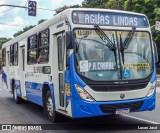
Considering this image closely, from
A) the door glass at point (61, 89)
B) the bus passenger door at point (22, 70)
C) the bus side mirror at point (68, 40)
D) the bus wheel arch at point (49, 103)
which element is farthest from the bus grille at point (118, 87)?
the bus passenger door at point (22, 70)

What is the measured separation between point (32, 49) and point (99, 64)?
4.57m

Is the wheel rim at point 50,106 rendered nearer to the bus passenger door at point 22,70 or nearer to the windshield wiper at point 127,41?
the windshield wiper at point 127,41

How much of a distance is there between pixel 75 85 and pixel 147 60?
2107 mm

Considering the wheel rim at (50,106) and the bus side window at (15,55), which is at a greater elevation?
the bus side window at (15,55)

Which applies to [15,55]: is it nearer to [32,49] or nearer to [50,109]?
[32,49]

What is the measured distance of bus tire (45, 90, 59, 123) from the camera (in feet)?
34.5

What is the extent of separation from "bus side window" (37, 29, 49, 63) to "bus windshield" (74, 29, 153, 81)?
7.17 ft

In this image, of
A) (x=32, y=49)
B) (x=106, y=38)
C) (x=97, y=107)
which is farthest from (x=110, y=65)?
(x=32, y=49)

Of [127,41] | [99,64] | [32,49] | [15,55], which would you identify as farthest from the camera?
[15,55]

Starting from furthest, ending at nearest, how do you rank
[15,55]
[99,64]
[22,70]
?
[15,55] < [22,70] < [99,64]

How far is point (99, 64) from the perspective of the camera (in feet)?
29.8

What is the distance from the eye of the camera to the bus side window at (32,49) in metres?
12.6

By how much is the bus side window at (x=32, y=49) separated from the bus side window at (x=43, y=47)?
0.57 m

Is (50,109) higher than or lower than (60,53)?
lower
